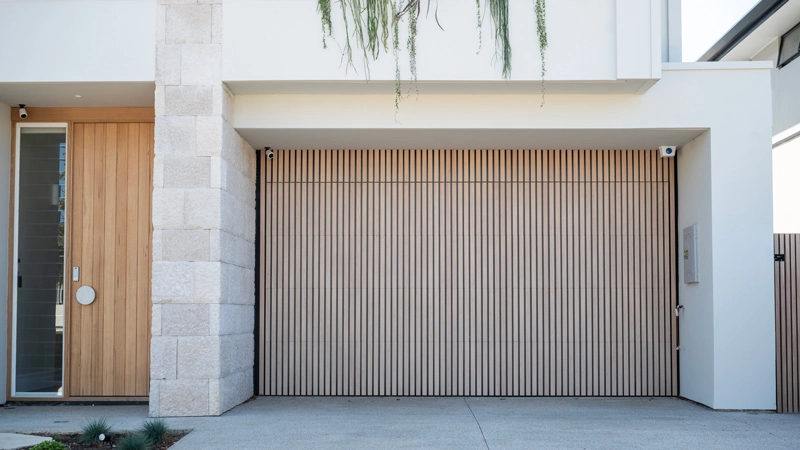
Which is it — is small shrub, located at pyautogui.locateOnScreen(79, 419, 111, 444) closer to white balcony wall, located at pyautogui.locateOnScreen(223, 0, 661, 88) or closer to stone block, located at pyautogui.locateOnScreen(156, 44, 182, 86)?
stone block, located at pyautogui.locateOnScreen(156, 44, 182, 86)

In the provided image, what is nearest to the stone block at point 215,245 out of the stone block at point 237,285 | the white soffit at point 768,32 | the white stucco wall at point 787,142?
the stone block at point 237,285

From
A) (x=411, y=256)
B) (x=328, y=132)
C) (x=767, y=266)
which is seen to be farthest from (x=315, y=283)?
(x=767, y=266)

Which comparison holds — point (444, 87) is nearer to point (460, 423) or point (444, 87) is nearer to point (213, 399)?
point (460, 423)

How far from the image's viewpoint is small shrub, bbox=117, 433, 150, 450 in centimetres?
623

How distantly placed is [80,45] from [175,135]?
1.18 m

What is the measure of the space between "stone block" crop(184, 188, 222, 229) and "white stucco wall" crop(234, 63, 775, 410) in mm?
908

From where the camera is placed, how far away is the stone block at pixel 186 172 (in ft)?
25.9

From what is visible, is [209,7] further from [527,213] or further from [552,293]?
[552,293]

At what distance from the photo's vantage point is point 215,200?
311 inches

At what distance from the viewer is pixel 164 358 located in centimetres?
778

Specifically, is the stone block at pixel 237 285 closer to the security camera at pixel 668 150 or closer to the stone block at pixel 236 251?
the stone block at pixel 236 251

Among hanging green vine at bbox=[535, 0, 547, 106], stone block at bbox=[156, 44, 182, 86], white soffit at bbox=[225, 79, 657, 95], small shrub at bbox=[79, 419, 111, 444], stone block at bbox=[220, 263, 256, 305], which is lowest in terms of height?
small shrub at bbox=[79, 419, 111, 444]

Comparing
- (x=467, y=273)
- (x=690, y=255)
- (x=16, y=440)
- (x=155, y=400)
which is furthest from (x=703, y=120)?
(x=16, y=440)

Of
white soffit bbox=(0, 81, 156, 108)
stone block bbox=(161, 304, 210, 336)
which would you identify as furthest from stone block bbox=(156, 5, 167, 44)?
stone block bbox=(161, 304, 210, 336)
